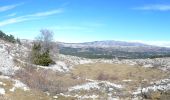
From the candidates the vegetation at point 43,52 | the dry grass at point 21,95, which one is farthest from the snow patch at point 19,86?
the vegetation at point 43,52

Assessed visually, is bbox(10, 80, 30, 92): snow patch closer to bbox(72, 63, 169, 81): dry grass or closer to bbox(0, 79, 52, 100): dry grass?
bbox(0, 79, 52, 100): dry grass

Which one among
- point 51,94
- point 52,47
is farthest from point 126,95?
point 52,47

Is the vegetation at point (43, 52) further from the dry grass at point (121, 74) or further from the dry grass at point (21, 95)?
the dry grass at point (21, 95)

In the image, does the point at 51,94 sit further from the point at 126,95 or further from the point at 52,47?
the point at 52,47

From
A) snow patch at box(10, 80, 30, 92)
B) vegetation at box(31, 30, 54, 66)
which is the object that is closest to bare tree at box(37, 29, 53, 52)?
vegetation at box(31, 30, 54, 66)

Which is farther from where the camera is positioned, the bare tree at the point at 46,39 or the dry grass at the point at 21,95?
the bare tree at the point at 46,39

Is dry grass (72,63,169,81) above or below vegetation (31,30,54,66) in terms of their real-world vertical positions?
below

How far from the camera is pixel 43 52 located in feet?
312

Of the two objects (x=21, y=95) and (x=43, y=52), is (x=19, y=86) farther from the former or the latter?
(x=43, y=52)

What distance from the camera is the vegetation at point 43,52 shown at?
271 ft

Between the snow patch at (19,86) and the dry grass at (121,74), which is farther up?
the snow patch at (19,86)

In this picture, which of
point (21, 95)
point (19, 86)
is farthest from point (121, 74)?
point (21, 95)

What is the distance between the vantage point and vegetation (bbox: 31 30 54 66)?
8253cm

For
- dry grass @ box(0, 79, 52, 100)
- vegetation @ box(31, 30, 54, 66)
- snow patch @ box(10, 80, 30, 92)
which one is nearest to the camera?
dry grass @ box(0, 79, 52, 100)
